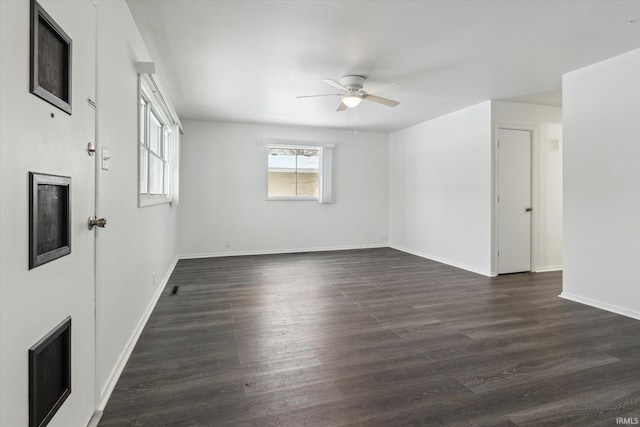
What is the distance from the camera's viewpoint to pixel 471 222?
5027mm

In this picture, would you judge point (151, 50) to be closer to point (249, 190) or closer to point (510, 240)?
point (249, 190)

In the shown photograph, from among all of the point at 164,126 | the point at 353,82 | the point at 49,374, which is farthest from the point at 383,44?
the point at 49,374

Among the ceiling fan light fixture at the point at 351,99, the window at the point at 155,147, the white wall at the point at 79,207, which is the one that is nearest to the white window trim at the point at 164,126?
the window at the point at 155,147

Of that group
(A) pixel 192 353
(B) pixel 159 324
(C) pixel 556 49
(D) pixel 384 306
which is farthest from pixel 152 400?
(C) pixel 556 49

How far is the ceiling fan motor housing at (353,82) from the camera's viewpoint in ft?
12.1

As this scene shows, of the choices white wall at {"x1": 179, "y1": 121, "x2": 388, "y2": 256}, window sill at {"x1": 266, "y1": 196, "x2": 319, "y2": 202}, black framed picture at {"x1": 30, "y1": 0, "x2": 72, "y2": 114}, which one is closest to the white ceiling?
black framed picture at {"x1": 30, "y1": 0, "x2": 72, "y2": 114}

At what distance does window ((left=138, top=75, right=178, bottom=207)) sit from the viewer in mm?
2902

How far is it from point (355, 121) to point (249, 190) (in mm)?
2434

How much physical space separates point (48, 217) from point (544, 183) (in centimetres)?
592

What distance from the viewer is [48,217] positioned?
114 centimetres

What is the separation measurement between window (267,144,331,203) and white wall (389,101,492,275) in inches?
Answer: 64.1

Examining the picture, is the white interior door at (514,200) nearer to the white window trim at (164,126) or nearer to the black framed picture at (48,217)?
the white window trim at (164,126)

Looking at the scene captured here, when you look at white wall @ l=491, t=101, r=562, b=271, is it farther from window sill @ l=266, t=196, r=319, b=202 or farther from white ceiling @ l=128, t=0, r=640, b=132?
window sill @ l=266, t=196, r=319, b=202

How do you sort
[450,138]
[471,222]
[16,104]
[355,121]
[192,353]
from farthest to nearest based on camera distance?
[355,121] → [450,138] → [471,222] → [192,353] → [16,104]
